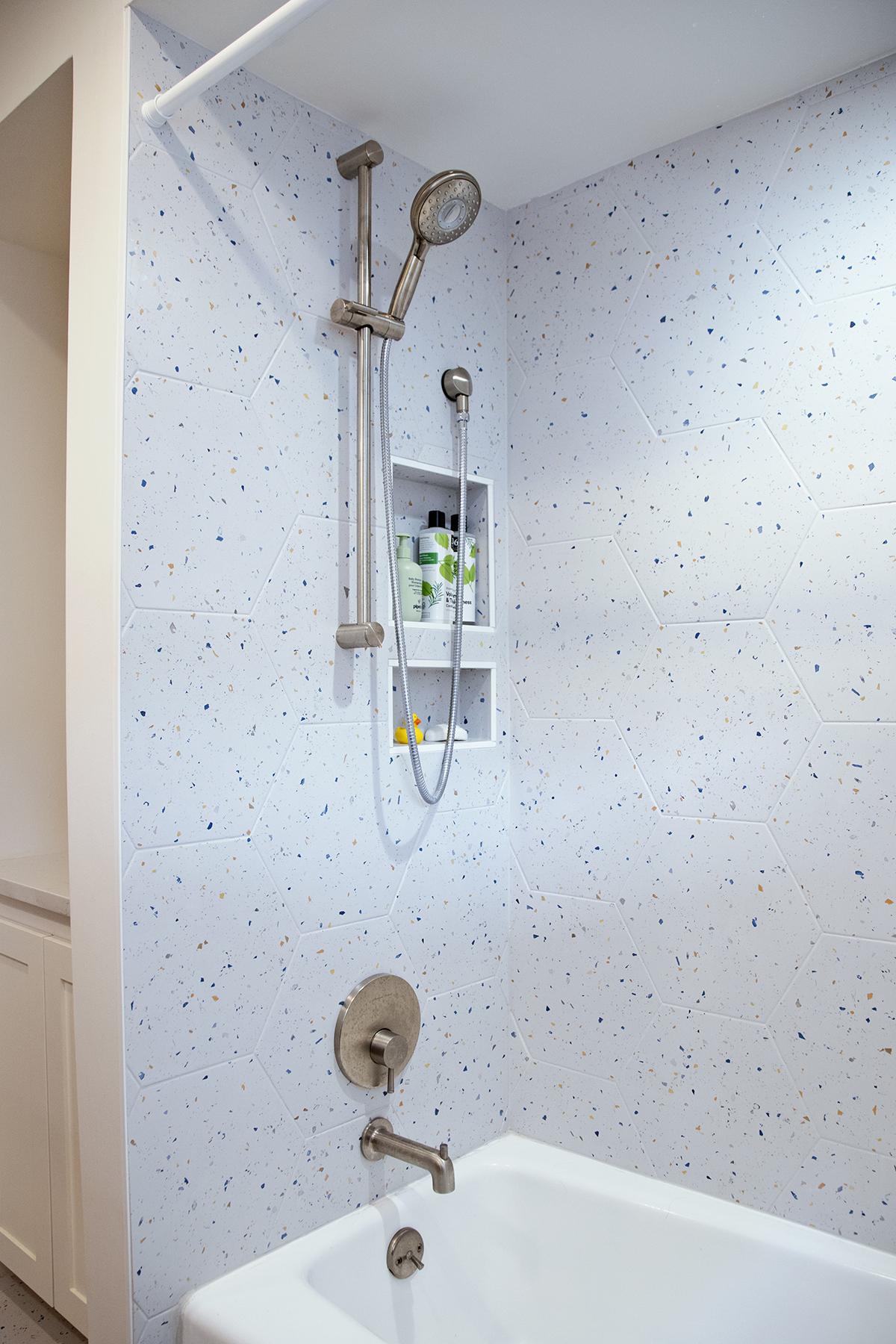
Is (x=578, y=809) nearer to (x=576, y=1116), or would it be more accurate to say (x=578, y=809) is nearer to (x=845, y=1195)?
(x=576, y=1116)

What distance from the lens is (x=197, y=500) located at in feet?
4.62

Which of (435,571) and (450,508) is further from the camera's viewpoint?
(450,508)

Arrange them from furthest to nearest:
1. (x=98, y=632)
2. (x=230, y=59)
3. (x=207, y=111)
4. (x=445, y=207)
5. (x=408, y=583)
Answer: (x=408, y=583) < (x=445, y=207) < (x=207, y=111) < (x=98, y=632) < (x=230, y=59)

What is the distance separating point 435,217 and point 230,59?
463 mm

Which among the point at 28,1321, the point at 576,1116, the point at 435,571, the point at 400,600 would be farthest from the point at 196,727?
the point at 28,1321

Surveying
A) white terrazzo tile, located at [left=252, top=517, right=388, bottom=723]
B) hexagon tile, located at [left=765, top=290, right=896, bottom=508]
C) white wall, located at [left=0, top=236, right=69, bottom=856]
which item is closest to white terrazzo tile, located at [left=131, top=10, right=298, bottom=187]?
white terrazzo tile, located at [left=252, top=517, right=388, bottom=723]

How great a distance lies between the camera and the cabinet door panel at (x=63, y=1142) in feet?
5.16

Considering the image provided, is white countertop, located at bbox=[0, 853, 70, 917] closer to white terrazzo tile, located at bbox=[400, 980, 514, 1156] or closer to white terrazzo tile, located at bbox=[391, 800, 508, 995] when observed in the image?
white terrazzo tile, located at bbox=[391, 800, 508, 995]

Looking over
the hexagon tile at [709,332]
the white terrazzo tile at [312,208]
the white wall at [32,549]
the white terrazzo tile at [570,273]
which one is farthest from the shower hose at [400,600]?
the white wall at [32,549]

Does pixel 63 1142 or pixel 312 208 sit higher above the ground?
pixel 312 208

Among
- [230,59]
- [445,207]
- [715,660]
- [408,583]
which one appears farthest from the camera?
[408,583]

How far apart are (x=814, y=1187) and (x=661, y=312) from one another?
4.90 feet

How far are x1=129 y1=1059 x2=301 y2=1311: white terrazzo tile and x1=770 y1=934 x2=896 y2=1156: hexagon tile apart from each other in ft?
2.68

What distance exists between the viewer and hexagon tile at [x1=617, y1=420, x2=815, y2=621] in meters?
1.58
